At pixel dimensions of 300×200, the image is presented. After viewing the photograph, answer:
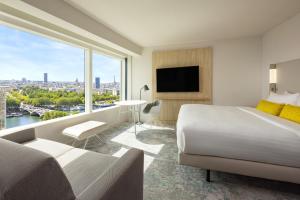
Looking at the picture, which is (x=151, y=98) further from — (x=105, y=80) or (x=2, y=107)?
(x=2, y=107)

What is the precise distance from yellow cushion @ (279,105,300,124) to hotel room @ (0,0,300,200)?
0.05ft

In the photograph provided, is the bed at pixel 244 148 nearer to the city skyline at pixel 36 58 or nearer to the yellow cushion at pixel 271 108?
the yellow cushion at pixel 271 108

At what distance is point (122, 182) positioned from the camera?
0.97m

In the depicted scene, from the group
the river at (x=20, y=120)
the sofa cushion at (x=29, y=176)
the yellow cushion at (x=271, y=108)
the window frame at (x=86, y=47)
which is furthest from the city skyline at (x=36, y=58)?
the yellow cushion at (x=271, y=108)

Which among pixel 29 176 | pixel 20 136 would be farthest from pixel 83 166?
pixel 20 136

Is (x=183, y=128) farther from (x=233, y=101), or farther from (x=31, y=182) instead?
(x=233, y=101)

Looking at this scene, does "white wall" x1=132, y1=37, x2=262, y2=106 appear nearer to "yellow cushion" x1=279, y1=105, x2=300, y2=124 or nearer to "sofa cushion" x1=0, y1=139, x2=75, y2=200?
"yellow cushion" x1=279, y1=105, x2=300, y2=124

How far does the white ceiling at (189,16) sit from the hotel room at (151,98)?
23 millimetres

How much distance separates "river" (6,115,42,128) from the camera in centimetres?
227

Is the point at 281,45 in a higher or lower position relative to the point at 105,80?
higher

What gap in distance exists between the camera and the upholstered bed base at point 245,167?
156 centimetres

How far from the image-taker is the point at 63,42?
115 inches

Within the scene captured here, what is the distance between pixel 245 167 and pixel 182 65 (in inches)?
133

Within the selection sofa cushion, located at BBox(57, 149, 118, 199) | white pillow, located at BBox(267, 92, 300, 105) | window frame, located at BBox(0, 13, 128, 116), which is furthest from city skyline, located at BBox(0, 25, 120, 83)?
white pillow, located at BBox(267, 92, 300, 105)
